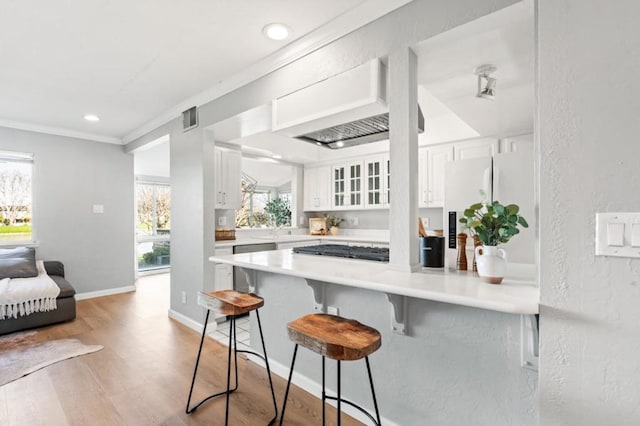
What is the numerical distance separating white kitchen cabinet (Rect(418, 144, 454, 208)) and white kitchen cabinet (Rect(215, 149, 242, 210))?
2.41 meters

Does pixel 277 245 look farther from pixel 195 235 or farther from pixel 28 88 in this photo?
pixel 28 88

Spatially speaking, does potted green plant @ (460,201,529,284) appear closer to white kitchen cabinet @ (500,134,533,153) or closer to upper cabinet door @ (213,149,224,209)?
white kitchen cabinet @ (500,134,533,153)

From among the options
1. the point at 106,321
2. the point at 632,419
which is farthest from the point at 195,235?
the point at 632,419

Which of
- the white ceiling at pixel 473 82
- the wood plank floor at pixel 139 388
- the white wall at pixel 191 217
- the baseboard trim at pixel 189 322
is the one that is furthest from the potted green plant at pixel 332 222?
the wood plank floor at pixel 139 388

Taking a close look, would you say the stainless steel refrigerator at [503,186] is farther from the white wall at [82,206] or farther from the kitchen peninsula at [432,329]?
the white wall at [82,206]

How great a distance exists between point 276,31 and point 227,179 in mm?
2274

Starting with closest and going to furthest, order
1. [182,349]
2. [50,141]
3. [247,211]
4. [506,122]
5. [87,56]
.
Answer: [87,56]
[182,349]
[506,122]
[50,141]
[247,211]

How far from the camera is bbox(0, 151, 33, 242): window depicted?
4.32 m

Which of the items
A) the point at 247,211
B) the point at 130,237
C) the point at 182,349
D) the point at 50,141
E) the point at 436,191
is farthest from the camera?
the point at 247,211

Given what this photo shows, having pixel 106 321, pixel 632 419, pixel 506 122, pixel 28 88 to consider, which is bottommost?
pixel 106 321

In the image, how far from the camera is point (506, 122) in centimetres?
327

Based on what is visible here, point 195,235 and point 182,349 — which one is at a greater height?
point 195,235

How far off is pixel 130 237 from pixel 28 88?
9.00 ft

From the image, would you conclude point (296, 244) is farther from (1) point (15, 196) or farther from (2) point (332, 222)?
(1) point (15, 196)
